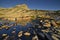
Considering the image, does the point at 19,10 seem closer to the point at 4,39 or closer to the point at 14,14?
the point at 14,14

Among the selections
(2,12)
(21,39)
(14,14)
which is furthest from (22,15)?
(21,39)

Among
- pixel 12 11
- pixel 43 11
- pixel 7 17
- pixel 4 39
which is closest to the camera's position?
pixel 4 39

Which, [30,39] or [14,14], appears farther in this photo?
[14,14]

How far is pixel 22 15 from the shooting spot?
331ft

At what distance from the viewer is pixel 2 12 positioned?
10269 cm

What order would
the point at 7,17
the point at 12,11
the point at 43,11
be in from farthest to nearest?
the point at 43,11, the point at 12,11, the point at 7,17

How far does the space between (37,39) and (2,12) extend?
252 feet

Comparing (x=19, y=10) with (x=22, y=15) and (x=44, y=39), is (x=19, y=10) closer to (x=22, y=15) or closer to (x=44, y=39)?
(x=22, y=15)

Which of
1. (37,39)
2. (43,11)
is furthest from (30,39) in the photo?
(43,11)

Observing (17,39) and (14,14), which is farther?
(14,14)

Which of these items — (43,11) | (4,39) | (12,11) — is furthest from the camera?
(43,11)

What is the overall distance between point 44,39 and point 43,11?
93316 mm

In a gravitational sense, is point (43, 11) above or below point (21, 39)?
above

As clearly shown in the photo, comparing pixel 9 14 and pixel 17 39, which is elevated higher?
pixel 9 14
